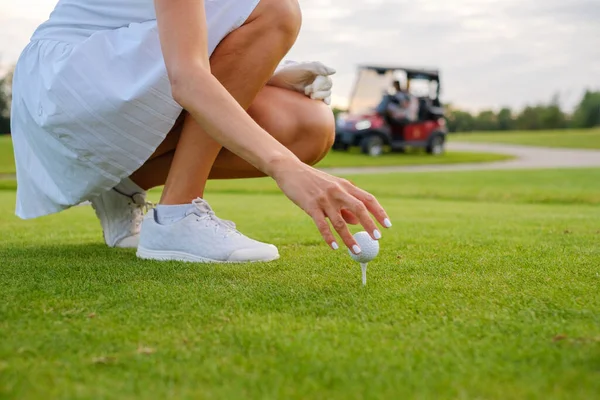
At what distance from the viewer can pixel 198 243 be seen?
1952mm

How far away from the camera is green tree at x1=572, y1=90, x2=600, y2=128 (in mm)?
44531

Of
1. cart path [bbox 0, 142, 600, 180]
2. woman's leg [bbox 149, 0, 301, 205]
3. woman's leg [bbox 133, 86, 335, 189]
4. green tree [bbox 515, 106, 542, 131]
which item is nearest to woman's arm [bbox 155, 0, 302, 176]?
woman's leg [bbox 149, 0, 301, 205]

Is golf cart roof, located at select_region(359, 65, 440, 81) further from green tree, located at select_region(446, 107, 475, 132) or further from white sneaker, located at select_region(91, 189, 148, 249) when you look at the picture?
green tree, located at select_region(446, 107, 475, 132)

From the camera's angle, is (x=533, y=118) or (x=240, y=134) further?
(x=533, y=118)

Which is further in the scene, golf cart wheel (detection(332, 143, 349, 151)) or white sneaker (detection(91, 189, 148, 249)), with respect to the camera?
golf cart wheel (detection(332, 143, 349, 151))

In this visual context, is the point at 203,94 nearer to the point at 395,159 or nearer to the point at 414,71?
the point at 395,159

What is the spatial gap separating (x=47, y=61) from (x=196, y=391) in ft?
4.60

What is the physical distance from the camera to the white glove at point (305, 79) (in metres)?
2.30

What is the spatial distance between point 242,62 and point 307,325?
38.4 inches

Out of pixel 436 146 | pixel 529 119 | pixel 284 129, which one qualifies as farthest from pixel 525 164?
pixel 529 119

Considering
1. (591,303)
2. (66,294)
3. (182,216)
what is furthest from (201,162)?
(591,303)

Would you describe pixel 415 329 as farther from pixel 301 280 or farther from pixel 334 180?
pixel 301 280

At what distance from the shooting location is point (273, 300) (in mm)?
1420

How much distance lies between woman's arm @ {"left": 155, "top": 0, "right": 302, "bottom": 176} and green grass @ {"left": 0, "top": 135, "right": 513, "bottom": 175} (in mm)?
12644
